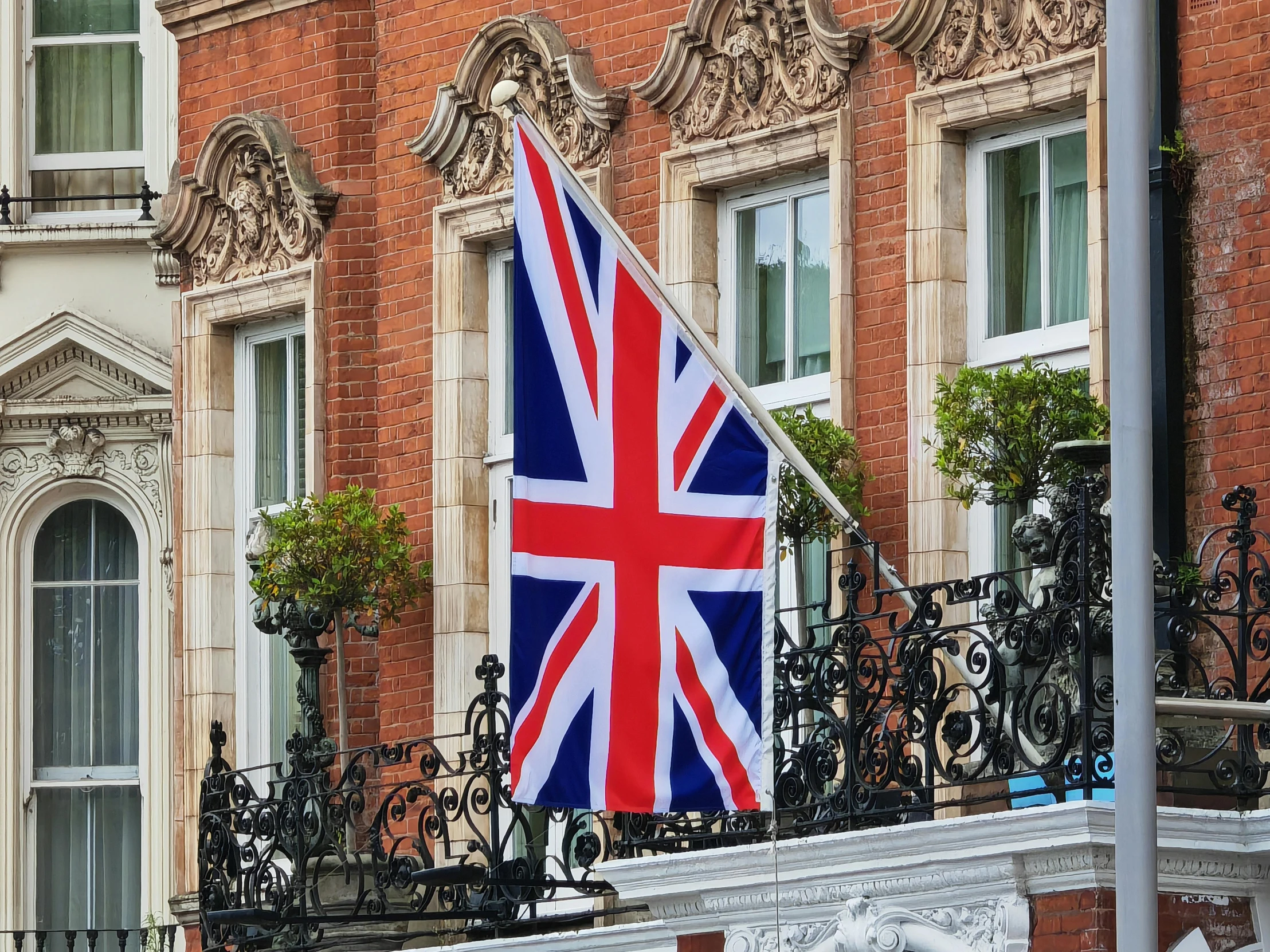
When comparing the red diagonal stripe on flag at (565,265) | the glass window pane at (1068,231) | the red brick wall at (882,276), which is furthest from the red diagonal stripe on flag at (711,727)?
the glass window pane at (1068,231)

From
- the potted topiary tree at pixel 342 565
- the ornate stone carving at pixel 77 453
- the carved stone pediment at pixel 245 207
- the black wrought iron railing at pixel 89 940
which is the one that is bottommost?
the black wrought iron railing at pixel 89 940

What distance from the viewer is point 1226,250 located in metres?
15.3

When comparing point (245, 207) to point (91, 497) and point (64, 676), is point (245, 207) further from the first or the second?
point (64, 676)

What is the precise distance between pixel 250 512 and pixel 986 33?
651 centimetres

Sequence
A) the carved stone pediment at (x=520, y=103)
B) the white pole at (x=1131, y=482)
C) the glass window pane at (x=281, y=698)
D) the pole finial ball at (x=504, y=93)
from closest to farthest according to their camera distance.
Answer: the white pole at (x=1131, y=482) < the pole finial ball at (x=504, y=93) < the carved stone pediment at (x=520, y=103) < the glass window pane at (x=281, y=698)

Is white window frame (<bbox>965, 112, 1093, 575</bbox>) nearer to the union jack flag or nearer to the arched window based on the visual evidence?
the union jack flag

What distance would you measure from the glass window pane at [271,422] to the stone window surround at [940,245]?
5.51 metres

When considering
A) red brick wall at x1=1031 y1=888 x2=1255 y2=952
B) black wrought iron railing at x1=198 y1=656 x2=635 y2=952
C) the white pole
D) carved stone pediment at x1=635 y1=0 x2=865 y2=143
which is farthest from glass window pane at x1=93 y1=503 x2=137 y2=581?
the white pole

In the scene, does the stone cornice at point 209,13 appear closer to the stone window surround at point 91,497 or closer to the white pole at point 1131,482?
the stone window surround at point 91,497

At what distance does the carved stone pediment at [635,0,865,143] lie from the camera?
1739 cm

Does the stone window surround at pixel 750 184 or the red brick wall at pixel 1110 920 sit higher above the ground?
the stone window surround at pixel 750 184

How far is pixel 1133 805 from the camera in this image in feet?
38.4

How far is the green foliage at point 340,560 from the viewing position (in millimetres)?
19094

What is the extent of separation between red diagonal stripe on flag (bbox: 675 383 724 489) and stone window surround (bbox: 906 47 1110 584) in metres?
2.42
